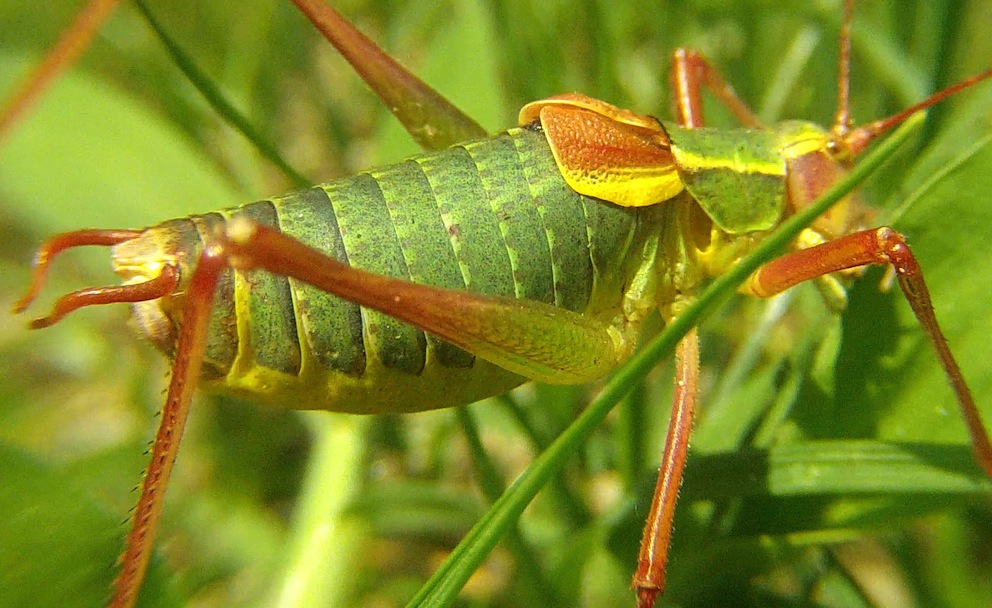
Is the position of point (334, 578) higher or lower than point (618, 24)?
lower

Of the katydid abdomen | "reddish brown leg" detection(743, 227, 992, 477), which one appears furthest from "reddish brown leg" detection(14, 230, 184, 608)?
"reddish brown leg" detection(743, 227, 992, 477)

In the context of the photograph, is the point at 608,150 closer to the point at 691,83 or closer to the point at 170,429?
the point at 691,83

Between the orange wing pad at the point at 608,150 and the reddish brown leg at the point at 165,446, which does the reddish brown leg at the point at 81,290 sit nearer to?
the reddish brown leg at the point at 165,446

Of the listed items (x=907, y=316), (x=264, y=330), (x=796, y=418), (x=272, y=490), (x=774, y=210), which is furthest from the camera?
(x=272, y=490)

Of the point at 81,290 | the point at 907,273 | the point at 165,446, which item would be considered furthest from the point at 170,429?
the point at 907,273

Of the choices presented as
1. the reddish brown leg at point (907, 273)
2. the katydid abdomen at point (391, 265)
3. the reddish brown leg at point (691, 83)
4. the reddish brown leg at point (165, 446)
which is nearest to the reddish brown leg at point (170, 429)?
the reddish brown leg at point (165, 446)

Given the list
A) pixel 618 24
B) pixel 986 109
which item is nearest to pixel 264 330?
pixel 986 109

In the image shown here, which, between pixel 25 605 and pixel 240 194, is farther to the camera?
pixel 240 194

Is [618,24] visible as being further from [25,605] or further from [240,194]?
[25,605]
